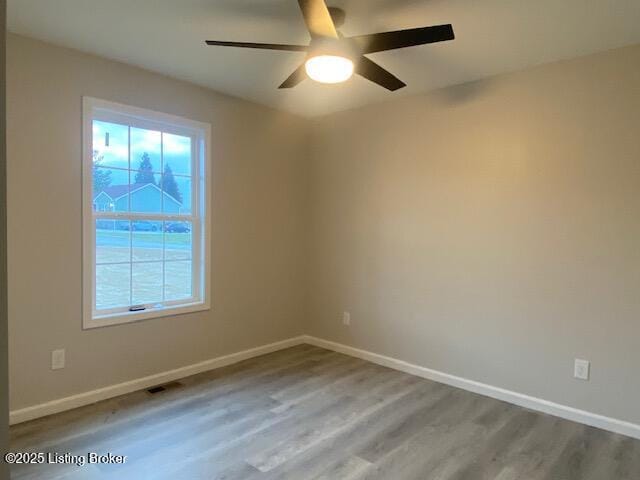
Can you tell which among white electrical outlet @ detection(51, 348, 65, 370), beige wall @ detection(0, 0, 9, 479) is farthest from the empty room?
beige wall @ detection(0, 0, 9, 479)

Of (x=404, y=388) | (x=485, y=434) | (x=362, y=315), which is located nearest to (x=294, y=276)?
(x=362, y=315)

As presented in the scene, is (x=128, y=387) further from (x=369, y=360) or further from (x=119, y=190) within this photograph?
(x=369, y=360)

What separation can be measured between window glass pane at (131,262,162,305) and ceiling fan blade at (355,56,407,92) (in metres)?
2.16

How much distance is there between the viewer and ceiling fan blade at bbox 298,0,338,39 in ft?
5.89

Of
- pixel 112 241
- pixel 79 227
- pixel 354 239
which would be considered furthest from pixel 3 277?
pixel 354 239

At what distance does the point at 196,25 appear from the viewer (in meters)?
2.43

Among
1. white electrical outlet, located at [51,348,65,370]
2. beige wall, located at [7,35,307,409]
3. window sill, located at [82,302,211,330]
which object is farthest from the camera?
window sill, located at [82,302,211,330]

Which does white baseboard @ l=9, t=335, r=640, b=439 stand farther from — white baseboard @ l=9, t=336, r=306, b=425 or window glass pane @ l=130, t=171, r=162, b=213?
window glass pane @ l=130, t=171, r=162, b=213

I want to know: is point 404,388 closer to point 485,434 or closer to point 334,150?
point 485,434

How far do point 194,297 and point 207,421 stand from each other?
1.20m

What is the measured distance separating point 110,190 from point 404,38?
2.30 m

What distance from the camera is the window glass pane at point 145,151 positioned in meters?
3.19

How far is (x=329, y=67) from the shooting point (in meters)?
2.24

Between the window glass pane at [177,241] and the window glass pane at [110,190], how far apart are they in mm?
399
